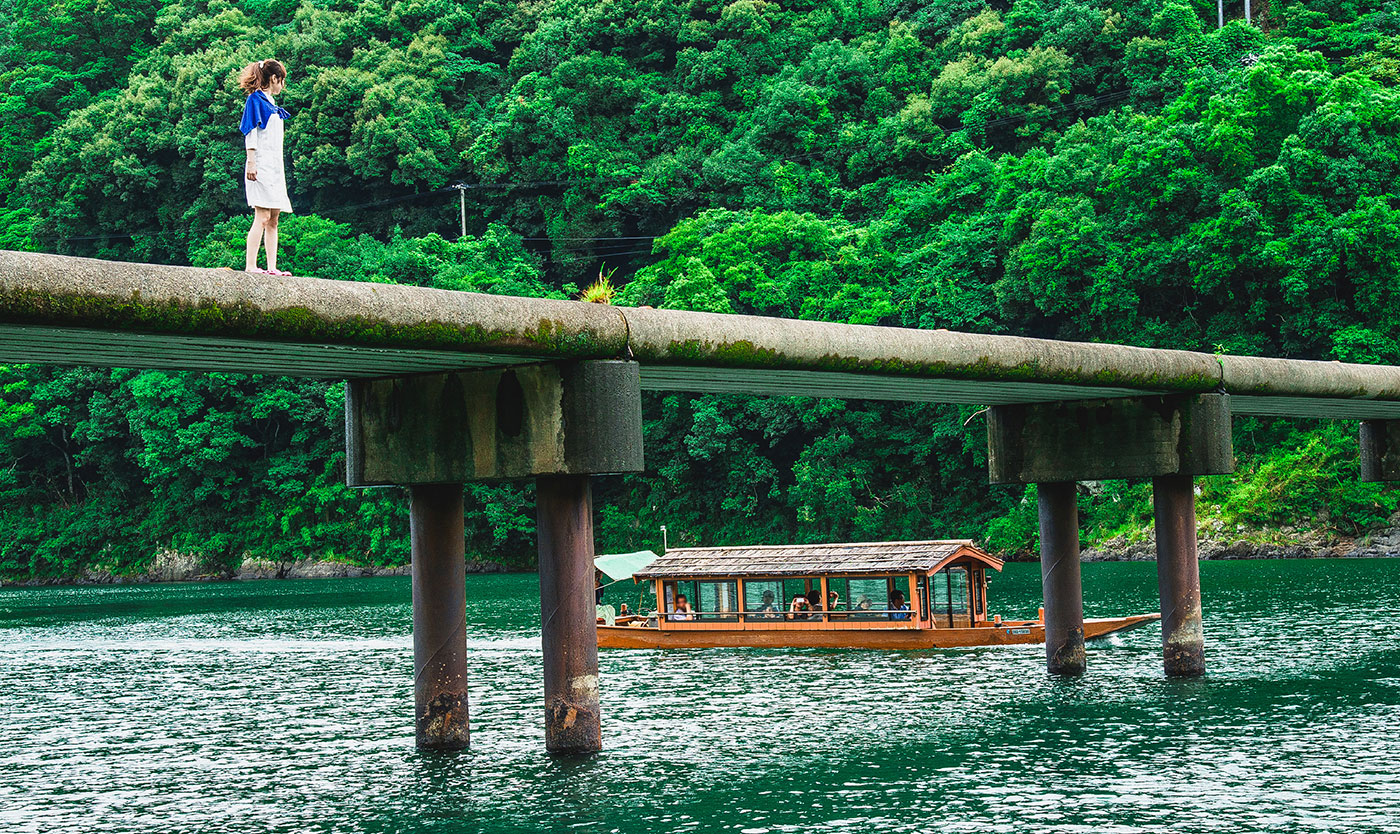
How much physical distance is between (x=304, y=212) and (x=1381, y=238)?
64.3 metres

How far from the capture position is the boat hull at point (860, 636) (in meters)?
34.1

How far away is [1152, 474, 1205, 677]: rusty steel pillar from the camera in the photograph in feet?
81.8

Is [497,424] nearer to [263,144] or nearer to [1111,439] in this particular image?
[263,144]

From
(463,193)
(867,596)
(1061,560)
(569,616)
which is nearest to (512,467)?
(569,616)

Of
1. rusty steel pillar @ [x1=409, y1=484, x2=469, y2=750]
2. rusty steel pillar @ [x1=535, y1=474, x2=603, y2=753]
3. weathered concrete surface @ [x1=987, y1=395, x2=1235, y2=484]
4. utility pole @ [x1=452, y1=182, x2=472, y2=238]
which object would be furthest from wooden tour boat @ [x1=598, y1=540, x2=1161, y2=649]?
utility pole @ [x1=452, y1=182, x2=472, y2=238]

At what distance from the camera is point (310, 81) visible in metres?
91.4

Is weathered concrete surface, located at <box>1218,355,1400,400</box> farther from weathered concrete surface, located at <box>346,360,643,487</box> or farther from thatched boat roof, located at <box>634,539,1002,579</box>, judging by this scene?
weathered concrete surface, located at <box>346,360,643,487</box>

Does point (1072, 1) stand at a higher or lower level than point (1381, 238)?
higher

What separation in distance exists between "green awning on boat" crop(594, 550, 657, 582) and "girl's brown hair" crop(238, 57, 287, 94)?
2765 centimetres

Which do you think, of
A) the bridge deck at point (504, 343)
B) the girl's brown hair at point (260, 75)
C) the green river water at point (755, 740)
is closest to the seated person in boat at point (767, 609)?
the green river water at point (755, 740)

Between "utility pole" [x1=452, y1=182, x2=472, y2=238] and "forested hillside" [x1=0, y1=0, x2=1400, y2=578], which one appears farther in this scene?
"utility pole" [x1=452, y1=182, x2=472, y2=238]

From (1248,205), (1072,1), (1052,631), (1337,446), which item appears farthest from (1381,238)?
(1052,631)

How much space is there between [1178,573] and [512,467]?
1294 centimetres

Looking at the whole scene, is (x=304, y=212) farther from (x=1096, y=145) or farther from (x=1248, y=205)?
(x=1248, y=205)
